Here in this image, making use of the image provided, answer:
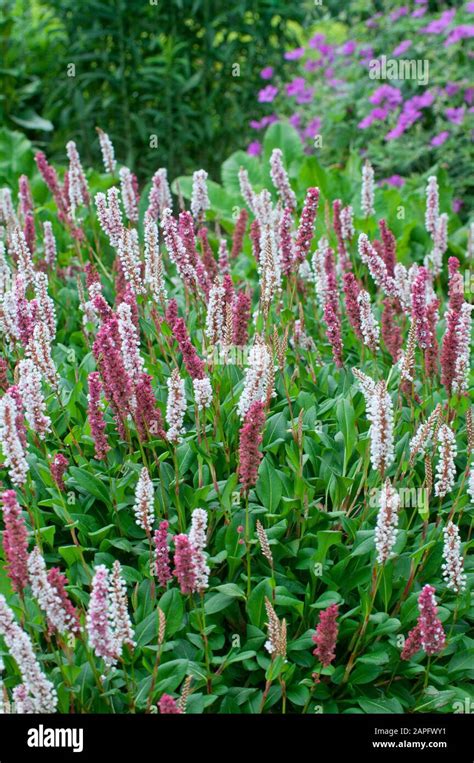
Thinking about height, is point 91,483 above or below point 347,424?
below

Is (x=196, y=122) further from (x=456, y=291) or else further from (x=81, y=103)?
(x=456, y=291)

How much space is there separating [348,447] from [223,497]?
1.84 feet

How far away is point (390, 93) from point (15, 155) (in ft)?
10.5

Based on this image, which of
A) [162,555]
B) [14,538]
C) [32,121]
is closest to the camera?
[14,538]

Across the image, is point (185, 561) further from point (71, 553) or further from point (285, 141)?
point (285, 141)

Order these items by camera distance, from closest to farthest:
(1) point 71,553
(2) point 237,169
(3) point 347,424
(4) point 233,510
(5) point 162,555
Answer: (5) point 162,555 → (1) point 71,553 → (4) point 233,510 → (3) point 347,424 → (2) point 237,169

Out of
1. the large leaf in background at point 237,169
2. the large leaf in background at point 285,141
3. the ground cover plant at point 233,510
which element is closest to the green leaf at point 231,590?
the ground cover plant at point 233,510

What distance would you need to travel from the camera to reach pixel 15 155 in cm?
680

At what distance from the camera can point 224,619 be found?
3.10m

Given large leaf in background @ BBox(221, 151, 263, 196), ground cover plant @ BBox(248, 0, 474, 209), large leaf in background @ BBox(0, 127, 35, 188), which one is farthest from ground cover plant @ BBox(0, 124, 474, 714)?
ground cover plant @ BBox(248, 0, 474, 209)

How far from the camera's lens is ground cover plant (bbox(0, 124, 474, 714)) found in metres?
2.61

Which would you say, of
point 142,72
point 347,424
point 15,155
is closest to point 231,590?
point 347,424

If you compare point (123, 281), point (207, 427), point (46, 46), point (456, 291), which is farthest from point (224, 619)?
point (46, 46)

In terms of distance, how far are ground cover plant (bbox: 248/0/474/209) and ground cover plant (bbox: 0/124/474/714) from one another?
13.3ft
